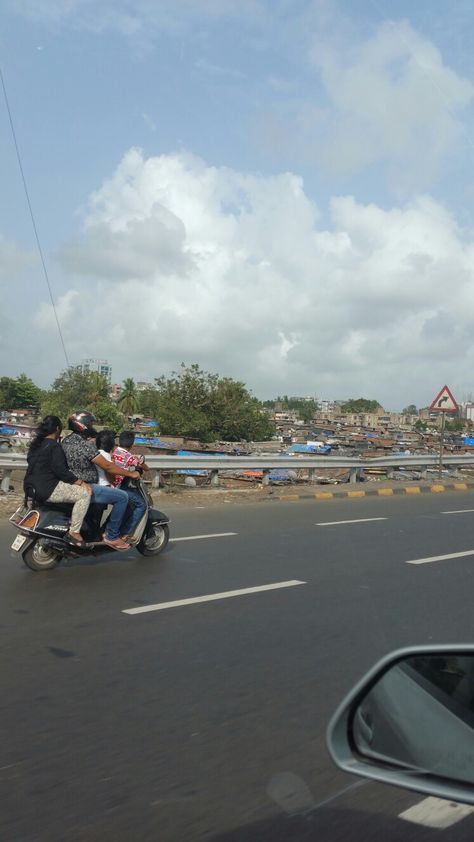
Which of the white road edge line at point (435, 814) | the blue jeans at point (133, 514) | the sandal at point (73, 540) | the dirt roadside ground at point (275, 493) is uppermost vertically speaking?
the blue jeans at point (133, 514)

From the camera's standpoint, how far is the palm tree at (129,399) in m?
103

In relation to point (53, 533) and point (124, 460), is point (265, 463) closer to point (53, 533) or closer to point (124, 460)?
point (124, 460)

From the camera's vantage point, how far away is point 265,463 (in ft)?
58.9

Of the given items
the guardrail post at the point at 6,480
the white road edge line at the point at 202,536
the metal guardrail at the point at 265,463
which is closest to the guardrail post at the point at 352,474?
the metal guardrail at the point at 265,463

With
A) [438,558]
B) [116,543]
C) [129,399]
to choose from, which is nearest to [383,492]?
[438,558]

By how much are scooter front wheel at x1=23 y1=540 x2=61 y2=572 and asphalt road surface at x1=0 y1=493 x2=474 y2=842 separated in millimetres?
113

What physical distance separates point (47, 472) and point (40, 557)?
3.01ft

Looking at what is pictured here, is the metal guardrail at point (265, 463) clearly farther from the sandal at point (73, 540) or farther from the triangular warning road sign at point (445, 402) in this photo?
the sandal at point (73, 540)

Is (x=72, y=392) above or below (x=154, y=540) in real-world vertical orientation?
above

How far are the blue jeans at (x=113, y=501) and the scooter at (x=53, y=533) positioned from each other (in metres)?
0.11

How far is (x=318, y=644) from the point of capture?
5.62 metres

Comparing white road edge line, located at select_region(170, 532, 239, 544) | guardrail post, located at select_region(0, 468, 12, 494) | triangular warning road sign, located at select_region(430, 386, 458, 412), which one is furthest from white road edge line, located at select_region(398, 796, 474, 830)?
triangular warning road sign, located at select_region(430, 386, 458, 412)

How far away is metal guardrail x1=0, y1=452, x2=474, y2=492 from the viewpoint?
14.5 meters

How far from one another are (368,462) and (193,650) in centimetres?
1614
